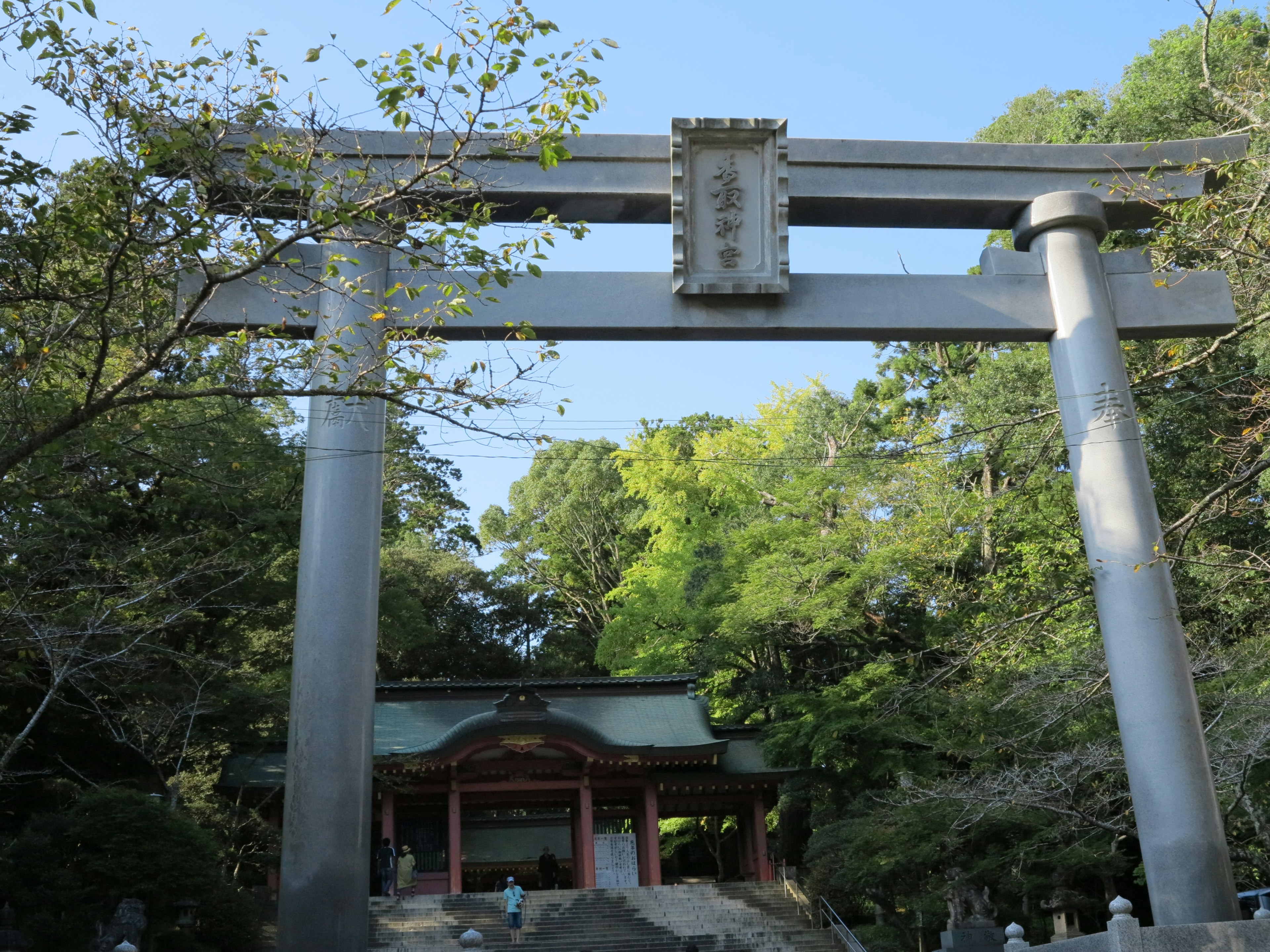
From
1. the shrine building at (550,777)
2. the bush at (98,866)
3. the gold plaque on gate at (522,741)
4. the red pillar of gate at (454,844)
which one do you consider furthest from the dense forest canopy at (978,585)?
the bush at (98,866)

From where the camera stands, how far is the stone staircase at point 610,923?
14328 millimetres

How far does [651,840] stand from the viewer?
17.6m

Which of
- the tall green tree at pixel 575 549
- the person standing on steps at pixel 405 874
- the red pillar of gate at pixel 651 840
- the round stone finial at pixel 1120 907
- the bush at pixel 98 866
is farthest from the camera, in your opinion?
the tall green tree at pixel 575 549

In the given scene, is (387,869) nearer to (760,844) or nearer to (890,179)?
(760,844)

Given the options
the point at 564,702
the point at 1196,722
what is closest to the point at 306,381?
the point at 1196,722

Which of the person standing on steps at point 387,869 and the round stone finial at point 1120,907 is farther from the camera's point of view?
the person standing on steps at point 387,869

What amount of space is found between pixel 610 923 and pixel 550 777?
9.88 ft

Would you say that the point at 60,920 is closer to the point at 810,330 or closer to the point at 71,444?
the point at 71,444

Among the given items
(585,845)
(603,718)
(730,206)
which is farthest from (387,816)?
(730,206)

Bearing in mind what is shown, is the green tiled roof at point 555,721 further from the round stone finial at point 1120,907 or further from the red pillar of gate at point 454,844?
the round stone finial at point 1120,907

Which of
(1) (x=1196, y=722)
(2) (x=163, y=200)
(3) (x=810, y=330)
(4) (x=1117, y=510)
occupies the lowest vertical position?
(1) (x=1196, y=722)

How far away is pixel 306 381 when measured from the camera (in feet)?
15.6

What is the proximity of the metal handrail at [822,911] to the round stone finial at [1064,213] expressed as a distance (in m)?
9.81

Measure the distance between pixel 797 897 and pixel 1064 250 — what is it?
38.3 feet
